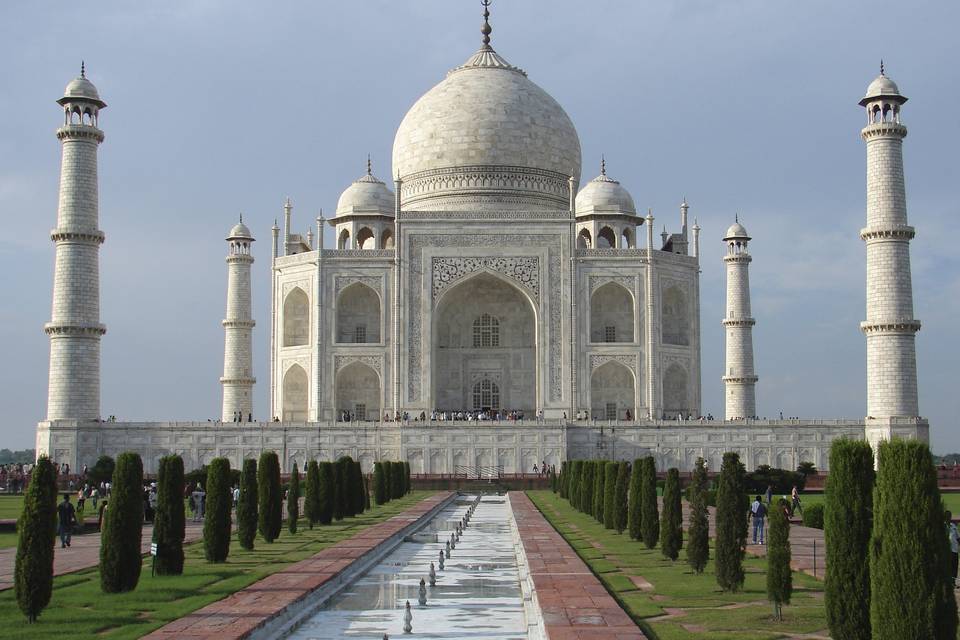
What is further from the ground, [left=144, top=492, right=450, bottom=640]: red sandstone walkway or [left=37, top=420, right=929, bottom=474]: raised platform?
[left=37, top=420, right=929, bottom=474]: raised platform

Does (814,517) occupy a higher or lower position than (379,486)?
lower

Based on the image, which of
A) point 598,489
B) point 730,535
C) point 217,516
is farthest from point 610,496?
point 730,535

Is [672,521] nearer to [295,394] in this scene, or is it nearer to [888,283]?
[888,283]

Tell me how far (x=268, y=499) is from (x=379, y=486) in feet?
25.3

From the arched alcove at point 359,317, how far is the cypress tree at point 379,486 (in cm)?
970

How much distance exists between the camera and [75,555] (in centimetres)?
1248

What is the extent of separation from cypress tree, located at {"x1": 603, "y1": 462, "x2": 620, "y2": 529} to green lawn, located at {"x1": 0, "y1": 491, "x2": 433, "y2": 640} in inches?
143

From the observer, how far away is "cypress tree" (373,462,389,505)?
21109 mm

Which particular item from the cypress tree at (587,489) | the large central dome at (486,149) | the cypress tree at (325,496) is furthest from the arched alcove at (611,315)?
the cypress tree at (325,496)

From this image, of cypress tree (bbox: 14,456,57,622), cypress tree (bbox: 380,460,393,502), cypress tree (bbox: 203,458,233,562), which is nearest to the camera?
cypress tree (bbox: 14,456,57,622)

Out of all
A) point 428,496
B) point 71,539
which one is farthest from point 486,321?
point 71,539

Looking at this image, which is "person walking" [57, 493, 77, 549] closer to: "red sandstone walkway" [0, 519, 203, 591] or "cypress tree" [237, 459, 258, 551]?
"red sandstone walkway" [0, 519, 203, 591]

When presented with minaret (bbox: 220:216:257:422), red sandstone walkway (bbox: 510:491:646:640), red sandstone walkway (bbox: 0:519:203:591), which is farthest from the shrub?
minaret (bbox: 220:216:257:422)

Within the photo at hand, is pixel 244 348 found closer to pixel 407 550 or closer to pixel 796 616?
pixel 407 550
